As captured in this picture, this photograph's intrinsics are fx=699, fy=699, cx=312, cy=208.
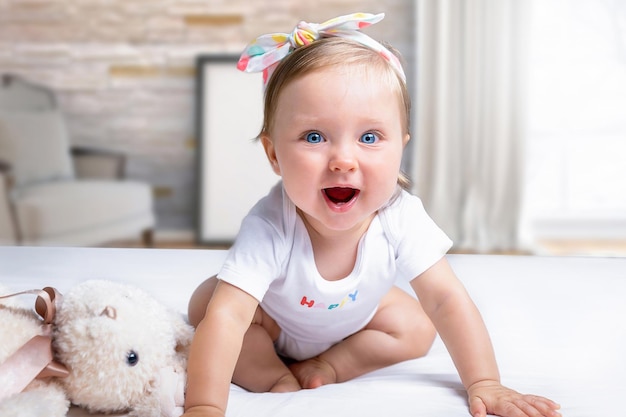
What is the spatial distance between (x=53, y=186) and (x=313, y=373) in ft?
8.72

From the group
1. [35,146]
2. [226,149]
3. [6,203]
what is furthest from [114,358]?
[226,149]

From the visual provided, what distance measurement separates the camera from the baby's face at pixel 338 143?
2.69 feet

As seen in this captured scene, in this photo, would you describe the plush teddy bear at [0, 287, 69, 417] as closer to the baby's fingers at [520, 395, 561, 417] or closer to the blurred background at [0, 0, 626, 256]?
the baby's fingers at [520, 395, 561, 417]

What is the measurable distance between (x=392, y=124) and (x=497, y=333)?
0.44 meters

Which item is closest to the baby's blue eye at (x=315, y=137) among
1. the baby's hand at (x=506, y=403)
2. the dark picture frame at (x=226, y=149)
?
the baby's hand at (x=506, y=403)

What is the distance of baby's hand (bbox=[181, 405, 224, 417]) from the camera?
0.75 metres

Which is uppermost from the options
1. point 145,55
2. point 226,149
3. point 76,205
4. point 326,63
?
point 145,55

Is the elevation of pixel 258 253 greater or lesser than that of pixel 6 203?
greater

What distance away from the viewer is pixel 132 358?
0.82 metres

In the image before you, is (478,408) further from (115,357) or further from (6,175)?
(6,175)

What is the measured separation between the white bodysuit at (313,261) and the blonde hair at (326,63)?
13 centimetres

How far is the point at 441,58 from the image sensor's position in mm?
3627

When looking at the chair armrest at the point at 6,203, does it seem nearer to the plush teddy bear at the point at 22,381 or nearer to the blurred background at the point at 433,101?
the blurred background at the point at 433,101

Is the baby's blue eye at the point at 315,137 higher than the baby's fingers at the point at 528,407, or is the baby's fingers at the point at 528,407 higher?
the baby's blue eye at the point at 315,137
